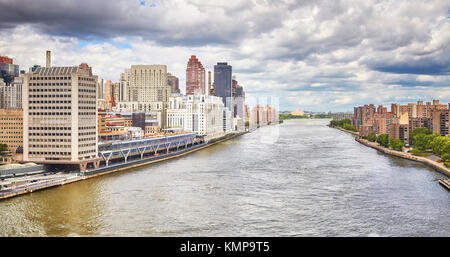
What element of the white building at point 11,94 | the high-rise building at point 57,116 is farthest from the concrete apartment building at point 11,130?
the white building at point 11,94

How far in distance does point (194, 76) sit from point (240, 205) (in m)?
94.7

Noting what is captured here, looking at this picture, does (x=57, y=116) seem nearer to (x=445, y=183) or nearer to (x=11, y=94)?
(x=445, y=183)

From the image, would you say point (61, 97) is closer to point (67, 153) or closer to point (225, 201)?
point (67, 153)

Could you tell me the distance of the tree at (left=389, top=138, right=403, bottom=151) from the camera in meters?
34.9

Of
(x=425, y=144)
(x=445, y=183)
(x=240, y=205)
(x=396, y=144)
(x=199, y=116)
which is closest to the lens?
(x=240, y=205)

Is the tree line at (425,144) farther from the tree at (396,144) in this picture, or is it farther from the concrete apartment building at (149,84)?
the concrete apartment building at (149,84)

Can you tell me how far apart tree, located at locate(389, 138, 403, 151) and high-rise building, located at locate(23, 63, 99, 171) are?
1028 inches

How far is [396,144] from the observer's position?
35.3m

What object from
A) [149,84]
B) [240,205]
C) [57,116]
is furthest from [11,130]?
[149,84]

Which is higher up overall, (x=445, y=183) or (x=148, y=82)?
(x=148, y=82)

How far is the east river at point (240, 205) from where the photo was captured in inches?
459
